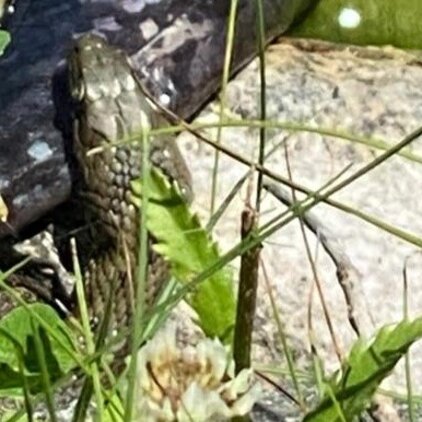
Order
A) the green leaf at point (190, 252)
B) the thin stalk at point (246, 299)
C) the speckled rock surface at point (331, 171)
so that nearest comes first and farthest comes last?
the thin stalk at point (246, 299) → the green leaf at point (190, 252) → the speckled rock surface at point (331, 171)

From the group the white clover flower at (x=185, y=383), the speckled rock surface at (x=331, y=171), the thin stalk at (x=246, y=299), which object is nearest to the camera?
the white clover flower at (x=185, y=383)

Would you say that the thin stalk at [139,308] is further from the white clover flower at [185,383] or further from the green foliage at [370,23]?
the green foliage at [370,23]

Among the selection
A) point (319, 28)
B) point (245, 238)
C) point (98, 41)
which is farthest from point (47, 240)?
point (245, 238)

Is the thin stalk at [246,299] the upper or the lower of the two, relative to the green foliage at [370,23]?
upper

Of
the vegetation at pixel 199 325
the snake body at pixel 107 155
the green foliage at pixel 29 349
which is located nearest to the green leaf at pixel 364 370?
the vegetation at pixel 199 325

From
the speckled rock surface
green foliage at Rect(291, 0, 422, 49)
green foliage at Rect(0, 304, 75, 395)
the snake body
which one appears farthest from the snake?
green foliage at Rect(0, 304, 75, 395)

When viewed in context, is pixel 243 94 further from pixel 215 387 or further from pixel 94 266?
pixel 215 387
